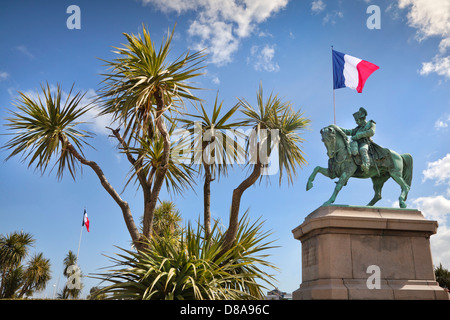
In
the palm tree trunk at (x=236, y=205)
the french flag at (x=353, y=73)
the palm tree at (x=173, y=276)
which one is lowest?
the palm tree at (x=173, y=276)

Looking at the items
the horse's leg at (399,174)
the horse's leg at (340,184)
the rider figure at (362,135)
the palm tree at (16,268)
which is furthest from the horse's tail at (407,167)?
the palm tree at (16,268)

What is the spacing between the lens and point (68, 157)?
11242 mm

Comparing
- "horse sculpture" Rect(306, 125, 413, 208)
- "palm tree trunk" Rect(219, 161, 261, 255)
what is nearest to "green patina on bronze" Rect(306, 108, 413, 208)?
"horse sculpture" Rect(306, 125, 413, 208)

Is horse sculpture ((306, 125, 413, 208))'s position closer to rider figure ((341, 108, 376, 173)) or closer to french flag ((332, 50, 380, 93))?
rider figure ((341, 108, 376, 173))

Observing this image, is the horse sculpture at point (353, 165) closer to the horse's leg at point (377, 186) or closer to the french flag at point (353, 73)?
the horse's leg at point (377, 186)

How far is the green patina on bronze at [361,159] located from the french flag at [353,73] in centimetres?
151

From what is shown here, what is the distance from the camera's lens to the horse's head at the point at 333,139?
27.1 ft

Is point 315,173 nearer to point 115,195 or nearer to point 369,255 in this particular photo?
point 369,255

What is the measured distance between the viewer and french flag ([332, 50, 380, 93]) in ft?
32.7

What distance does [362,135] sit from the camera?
8445mm

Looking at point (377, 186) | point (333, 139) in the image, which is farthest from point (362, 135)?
point (377, 186)

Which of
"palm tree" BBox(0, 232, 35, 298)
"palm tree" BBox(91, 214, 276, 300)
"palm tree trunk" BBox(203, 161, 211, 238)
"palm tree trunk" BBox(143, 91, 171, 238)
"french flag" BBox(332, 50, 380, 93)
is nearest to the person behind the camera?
"palm tree" BBox(91, 214, 276, 300)
